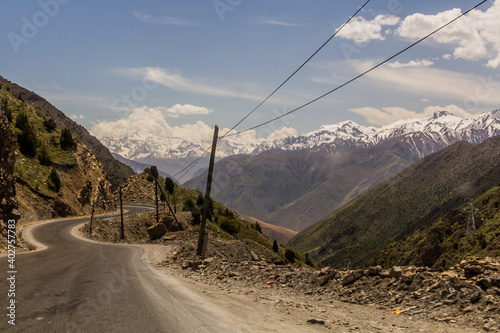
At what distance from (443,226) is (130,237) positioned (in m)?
115

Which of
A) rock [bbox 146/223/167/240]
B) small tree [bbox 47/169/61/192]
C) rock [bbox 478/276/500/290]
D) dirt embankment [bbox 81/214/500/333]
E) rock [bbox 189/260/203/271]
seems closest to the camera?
dirt embankment [bbox 81/214/500/333]

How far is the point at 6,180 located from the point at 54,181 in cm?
4056

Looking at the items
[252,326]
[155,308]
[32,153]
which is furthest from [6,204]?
[32,153]

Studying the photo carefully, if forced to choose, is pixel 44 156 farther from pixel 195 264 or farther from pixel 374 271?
pixel 374 271

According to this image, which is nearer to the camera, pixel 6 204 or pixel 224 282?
pixel 224 282

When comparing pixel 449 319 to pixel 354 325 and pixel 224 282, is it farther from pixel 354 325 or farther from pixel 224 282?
pixel 224 282

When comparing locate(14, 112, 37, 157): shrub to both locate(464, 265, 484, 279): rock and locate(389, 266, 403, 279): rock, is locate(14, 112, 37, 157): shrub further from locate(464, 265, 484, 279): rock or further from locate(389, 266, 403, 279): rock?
locate(464, 265, 484, 279): rock

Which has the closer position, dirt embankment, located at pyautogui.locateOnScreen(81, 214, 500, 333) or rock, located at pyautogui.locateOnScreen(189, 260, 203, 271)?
dirt embankment, located at pyautogui.locateOnScreen(81, 214, 500, 333)

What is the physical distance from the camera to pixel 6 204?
24.7 metres

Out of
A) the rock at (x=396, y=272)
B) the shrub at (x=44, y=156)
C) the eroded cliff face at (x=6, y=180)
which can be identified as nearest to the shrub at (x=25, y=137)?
the shrub at (x=44, y=156)

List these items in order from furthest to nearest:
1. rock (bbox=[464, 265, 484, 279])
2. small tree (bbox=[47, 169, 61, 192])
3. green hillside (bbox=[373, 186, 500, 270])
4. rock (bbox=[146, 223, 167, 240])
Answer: green hillside (bbox=[373, 186, 500, 270]), small tree (bbox=[47, 169, 61, 192]), rock (bbox=[146, 223, 167, 240]), rock (bbox=[464, 265, 484, 279])

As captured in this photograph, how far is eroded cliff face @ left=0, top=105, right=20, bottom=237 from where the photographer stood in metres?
24.4

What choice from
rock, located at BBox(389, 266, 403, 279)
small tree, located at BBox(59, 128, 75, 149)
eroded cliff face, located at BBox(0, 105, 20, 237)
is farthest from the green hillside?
small tree, located at BBox(59, 128, 75, 149)

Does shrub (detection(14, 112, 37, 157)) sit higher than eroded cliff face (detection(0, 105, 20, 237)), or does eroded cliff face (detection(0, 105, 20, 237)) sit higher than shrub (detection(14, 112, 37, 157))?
shrub (detection(14, 112, 37, 157))
